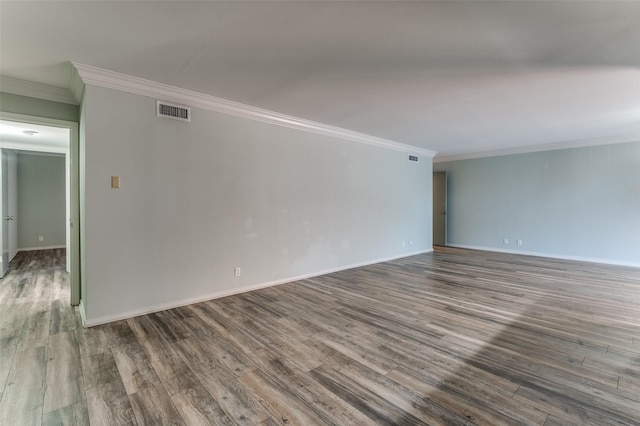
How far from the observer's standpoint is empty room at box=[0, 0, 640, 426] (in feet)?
6.06

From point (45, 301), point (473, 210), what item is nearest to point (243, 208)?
point (45, 301)

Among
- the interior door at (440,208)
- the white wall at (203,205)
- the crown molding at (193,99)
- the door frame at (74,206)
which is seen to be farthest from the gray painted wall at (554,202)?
the door frame at (74,206)

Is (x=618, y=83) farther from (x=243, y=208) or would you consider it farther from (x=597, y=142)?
(x=243, y=208)

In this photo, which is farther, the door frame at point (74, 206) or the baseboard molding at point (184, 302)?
the door frame at point (74, 206)

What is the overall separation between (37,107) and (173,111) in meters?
1.48

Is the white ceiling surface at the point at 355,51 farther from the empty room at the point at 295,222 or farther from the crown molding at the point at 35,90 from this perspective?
the crown molding at the point at 35,90

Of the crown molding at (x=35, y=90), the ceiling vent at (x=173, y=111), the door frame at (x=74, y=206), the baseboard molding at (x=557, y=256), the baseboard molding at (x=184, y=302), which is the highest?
the crown molding at (x=35, y=90)

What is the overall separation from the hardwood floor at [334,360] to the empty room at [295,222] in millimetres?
20

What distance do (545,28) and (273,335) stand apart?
10.7 feet

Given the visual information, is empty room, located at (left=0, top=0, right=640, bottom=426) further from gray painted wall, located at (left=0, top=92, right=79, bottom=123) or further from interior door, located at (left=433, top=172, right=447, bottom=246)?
interior door, located at (left=433, top=172, right=447, bottom=246)

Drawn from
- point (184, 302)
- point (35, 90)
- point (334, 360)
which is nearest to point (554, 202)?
point (334, 360)

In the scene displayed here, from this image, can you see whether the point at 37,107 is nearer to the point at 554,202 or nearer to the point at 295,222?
the point at 295,222

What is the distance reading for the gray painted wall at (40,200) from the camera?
7148mm

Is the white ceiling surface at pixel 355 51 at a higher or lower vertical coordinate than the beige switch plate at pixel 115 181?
higher
